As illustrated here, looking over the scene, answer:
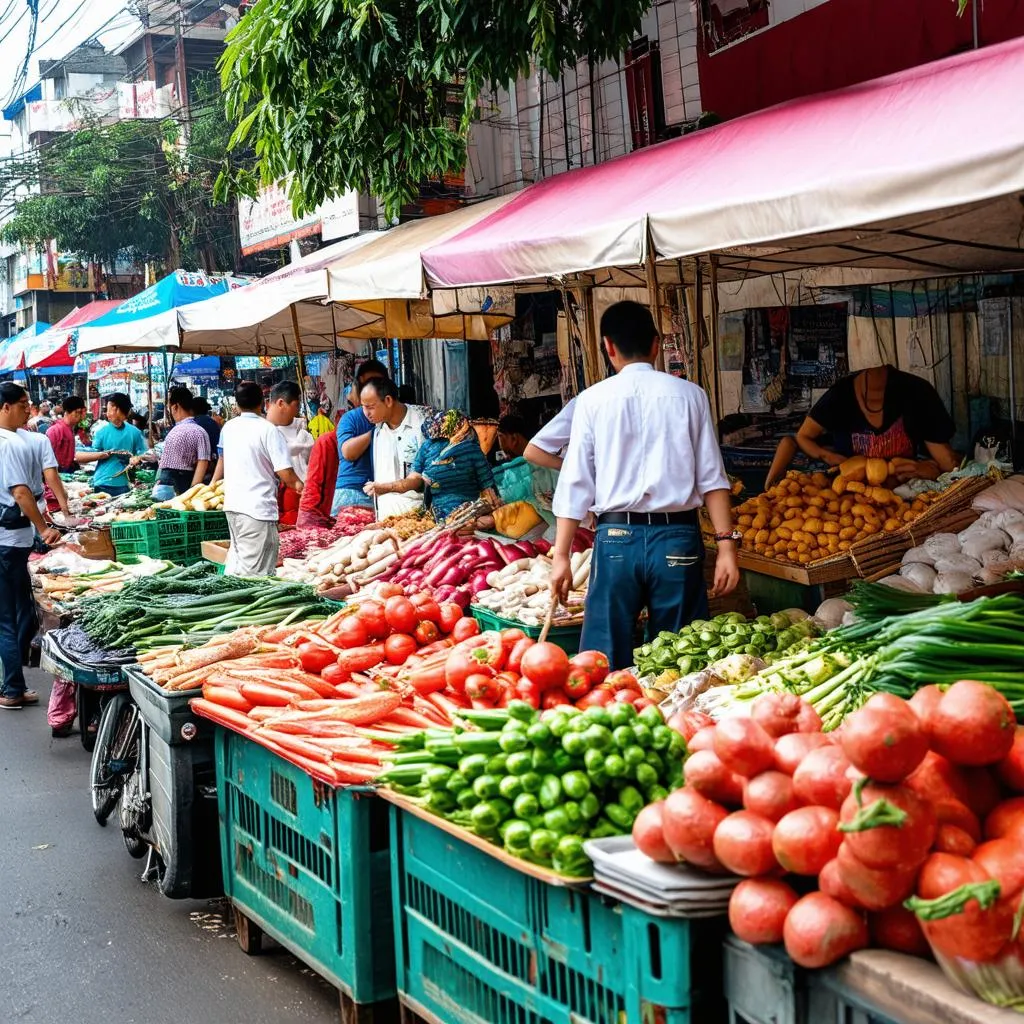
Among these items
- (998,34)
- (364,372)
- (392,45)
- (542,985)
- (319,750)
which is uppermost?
(392,45)

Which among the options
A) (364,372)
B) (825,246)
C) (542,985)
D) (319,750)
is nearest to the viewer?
(542,985)

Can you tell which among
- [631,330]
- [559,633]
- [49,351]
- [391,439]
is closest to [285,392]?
[391,439]

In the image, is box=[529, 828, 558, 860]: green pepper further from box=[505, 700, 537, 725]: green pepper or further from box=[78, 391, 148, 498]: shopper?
box=[78, 391, 148, 498]: shopper

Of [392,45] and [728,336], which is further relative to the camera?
[728,336]

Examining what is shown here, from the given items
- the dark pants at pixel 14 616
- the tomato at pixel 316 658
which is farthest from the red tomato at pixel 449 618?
the dark pants at pixel 14 616

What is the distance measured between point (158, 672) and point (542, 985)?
3.01 m

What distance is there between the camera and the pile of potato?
661 centimetres

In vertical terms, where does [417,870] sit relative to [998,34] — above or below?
below

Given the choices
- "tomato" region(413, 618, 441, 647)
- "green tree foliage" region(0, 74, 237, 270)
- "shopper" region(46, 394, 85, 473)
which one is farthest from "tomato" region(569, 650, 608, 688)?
"green tree foliage" region(0, 74, 237, 270)

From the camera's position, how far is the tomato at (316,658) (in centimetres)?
527

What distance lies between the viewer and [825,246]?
7105 millimetres

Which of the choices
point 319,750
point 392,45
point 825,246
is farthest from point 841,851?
point 392,45

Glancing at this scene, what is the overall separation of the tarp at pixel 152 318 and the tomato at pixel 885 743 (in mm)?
11266

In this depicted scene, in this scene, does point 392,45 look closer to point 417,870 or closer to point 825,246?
point 825,246
